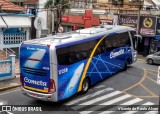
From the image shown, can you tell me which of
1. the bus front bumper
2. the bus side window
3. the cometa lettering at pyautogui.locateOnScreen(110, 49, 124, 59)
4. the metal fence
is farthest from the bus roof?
the metal fence

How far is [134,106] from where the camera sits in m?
15.0

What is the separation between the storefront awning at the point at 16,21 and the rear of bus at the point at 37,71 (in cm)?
1072

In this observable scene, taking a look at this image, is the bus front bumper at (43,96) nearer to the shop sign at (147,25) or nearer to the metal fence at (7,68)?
the metal fence at (7,68)

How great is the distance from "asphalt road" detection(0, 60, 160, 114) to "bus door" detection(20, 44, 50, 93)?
125 centimetres

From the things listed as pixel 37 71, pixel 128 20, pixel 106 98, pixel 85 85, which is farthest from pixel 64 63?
→ pixel 128 20

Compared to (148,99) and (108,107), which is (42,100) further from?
(148,99)

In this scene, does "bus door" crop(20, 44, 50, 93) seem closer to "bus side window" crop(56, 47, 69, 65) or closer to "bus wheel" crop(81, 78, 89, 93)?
"bus side window" crop(56, 47, 69, 65)

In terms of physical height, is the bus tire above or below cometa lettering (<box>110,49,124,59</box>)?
below

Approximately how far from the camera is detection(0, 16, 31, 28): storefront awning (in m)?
24.8

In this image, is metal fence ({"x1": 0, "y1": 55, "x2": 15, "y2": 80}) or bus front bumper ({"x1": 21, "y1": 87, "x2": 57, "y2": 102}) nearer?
bus front bumper ({"x1": 21, "y1": 87, "x2": 57, "y2": 102})

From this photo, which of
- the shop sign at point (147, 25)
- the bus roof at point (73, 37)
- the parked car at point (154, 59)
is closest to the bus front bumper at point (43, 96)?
the bus roof at point (73, 37)

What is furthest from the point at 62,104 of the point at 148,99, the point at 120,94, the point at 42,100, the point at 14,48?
the point at 14,48

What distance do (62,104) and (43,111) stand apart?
4.39ft

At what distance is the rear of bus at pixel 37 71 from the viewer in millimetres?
14000
